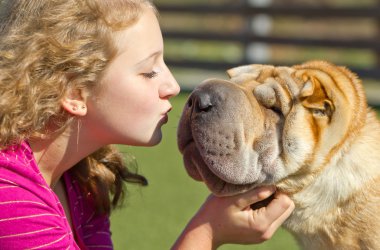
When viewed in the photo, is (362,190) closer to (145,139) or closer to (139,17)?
(145,139)

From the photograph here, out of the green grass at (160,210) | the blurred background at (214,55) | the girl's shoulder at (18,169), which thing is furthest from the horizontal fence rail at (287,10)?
the girl's shoulder at (18,169)

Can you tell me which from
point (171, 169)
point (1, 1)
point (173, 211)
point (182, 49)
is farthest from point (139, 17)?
point (182, 49)

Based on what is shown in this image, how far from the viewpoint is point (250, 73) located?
9.69 ft

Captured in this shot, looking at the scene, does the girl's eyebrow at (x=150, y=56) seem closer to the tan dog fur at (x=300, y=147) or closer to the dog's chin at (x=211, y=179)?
the tan dog fur at (x=300, y=147)

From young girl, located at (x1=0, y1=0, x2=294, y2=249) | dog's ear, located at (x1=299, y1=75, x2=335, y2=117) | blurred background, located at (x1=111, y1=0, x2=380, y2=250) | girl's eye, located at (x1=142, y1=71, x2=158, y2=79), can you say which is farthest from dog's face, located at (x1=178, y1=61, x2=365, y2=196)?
blurred background, located at (x1=111, y1=0, x2=380, y2=250)

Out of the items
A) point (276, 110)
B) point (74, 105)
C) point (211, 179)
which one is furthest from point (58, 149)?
point (276, 110)

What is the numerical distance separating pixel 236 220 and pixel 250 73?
0.54m

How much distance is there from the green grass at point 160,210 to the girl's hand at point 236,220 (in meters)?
0.84

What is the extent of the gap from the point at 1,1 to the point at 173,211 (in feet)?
9.21

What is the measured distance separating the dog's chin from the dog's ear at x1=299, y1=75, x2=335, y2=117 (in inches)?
13.0

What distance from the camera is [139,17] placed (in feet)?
9.61

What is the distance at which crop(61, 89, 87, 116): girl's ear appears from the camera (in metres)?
2.88

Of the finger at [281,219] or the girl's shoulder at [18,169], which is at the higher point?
the girl's shoulder at [18,169]

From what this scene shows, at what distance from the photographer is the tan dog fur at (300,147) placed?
2.68m
